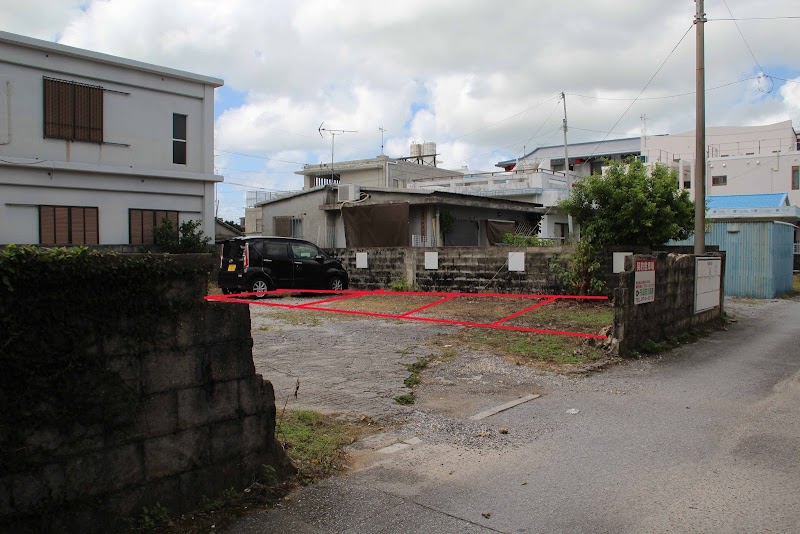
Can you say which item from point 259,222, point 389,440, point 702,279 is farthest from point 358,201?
point 389,440

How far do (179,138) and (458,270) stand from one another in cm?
1181

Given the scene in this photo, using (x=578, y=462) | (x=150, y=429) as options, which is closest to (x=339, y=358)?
Result: (x=578, y=462)

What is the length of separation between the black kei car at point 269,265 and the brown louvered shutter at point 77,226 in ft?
19.7

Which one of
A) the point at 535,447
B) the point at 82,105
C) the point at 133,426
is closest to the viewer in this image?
the point at 133,426

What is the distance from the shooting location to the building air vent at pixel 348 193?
23734 mm

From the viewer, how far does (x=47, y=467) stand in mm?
3451

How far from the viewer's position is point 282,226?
26.0 m

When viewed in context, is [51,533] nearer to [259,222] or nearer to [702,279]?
[702,279]

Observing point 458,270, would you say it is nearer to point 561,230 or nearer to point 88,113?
point 88,113

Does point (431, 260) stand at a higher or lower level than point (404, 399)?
higher

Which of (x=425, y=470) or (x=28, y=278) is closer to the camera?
(x=28, y=278)

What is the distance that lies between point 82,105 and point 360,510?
66.9 feet

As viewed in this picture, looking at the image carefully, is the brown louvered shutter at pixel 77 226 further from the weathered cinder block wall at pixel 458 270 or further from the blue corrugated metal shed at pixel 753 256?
the blue corrugated metal shed at pixel 753 256

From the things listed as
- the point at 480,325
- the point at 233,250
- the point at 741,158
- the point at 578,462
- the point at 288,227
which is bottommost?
the point at 578,462
